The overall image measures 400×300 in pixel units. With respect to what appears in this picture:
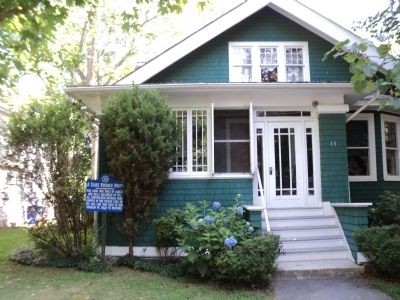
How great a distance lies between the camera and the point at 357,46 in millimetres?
4566

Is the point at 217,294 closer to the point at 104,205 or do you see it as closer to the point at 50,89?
the point at 104,205

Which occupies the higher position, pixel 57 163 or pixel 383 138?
pixel 383 138

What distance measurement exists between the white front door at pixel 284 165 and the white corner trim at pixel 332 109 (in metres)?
0.64

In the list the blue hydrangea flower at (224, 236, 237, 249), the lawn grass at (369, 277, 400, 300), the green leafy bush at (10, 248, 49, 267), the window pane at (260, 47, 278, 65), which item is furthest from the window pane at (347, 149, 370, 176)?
the green leafy bush at (10, 248, 49, 267)

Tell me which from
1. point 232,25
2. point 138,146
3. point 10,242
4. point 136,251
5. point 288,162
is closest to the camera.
Result: point 138,146

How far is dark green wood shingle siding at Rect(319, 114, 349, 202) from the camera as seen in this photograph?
32.3ft

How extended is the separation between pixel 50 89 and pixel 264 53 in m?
14.2

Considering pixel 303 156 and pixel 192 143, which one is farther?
pixel 303 156

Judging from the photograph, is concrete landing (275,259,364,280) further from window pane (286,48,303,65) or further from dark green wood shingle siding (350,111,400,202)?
window pane (286,48,303,65)

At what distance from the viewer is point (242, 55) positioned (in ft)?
37.3

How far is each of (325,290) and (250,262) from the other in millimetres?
1324

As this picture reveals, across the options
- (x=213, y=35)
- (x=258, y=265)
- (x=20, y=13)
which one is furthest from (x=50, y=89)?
(x=258, y=265)

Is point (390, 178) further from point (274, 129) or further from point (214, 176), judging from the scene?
point (214, 176)

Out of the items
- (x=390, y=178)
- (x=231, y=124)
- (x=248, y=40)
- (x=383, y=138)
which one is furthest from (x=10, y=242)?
(x=383, y=138)
